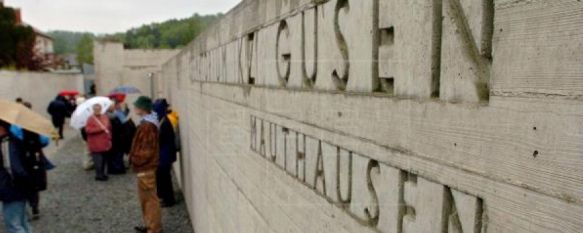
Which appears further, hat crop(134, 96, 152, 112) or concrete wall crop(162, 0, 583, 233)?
hat crop(134, 96, 152, 112)

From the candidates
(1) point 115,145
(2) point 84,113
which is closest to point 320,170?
(1) point 115,145

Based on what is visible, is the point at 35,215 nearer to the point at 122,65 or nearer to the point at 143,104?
the point at 143,104

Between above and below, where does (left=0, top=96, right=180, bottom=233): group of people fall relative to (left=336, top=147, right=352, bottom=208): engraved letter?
below

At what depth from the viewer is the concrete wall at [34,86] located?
1989 centimetres

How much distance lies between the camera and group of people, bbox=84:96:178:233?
6.92 m

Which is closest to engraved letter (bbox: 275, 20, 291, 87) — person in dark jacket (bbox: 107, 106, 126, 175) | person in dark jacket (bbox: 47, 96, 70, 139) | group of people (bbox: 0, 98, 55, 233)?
group of people (bbox: 0, 98, 55, 233)

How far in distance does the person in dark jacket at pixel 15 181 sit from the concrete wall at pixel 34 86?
14.3 m

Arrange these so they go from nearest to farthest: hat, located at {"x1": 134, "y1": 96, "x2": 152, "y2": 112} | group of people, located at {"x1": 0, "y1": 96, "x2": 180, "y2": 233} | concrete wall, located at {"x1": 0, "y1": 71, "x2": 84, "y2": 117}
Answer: group of people, located at {"x1": 0, "y1": 96, "x2": 180, "y2": 233} < hat, located at {"x1": 134, "y1": 96, "x2": 152, "y2": 112} < concrete wall, located at {"x1": 0, "y1": 71, "x2": 84, "y2": 117}

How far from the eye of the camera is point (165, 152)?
8570 millimetres

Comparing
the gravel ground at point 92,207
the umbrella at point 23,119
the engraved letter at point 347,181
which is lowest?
the gravel ground at point 92,207

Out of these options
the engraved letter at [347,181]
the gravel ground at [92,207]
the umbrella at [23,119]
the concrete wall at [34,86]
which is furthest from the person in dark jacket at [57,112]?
the engraved letter at [347,181]

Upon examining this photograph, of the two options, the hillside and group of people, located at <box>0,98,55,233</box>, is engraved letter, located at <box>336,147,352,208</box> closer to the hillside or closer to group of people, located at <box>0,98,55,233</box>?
group of people, located at <box>0,98,55,233</box>

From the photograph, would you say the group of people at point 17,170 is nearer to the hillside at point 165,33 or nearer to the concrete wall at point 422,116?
the concrete wall at point 422,116

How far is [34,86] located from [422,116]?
88.1 ft
